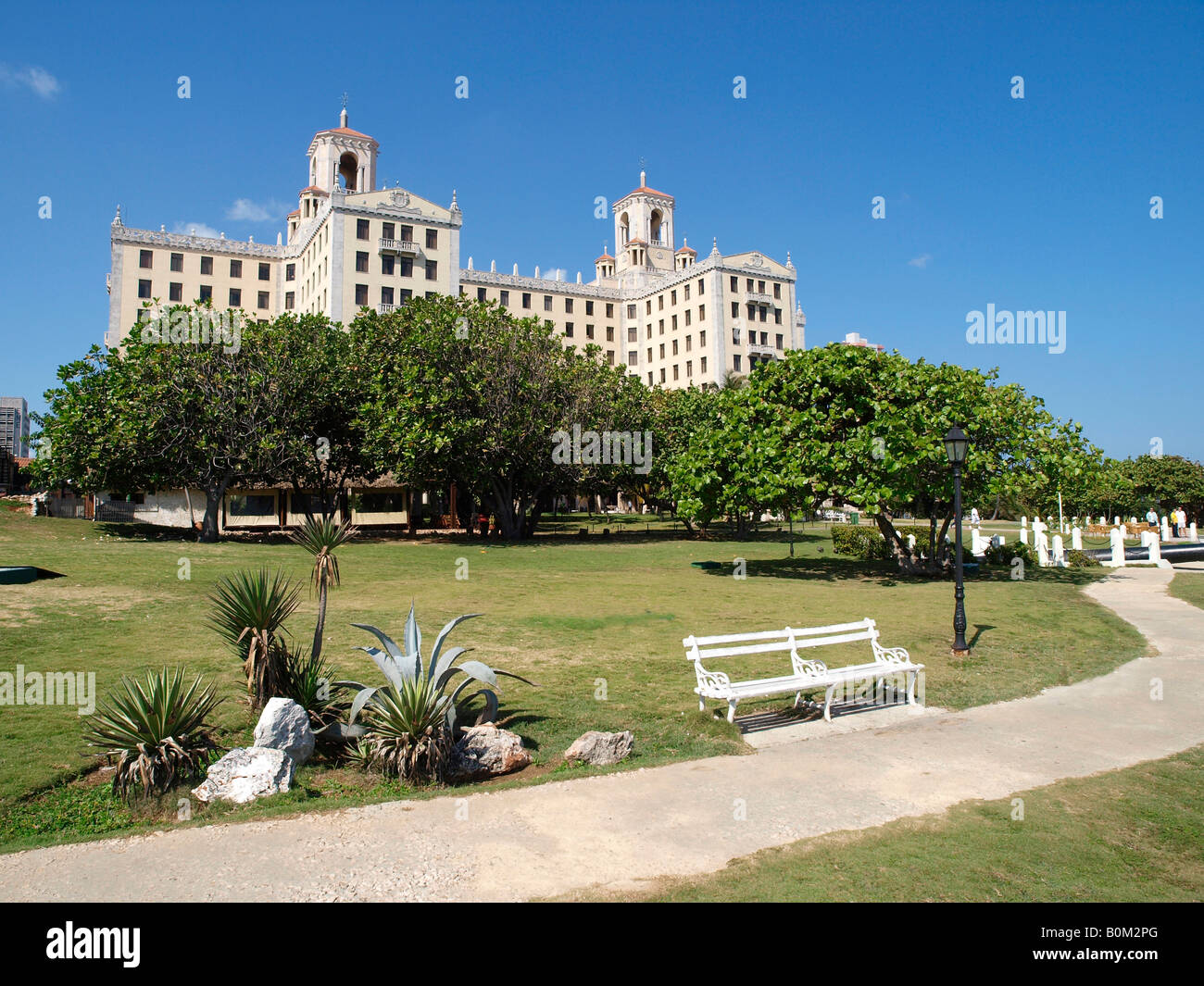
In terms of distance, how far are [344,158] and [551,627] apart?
Result: 7848cm

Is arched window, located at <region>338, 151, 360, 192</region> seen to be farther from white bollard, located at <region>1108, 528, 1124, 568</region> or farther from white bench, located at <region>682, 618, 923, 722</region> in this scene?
white bench, located at <region>682, 618, 923, 722</region>

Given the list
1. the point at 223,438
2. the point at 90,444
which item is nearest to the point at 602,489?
the point at 223,438

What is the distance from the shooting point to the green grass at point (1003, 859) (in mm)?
4961

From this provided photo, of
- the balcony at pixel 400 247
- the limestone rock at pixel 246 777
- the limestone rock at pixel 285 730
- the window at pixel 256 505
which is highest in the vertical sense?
the balcony at pixel 400 247

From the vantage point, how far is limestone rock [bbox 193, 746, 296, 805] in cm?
677

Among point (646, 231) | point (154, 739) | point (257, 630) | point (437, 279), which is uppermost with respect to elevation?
point (646, 231)

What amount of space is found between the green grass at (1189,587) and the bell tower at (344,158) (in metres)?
74.1

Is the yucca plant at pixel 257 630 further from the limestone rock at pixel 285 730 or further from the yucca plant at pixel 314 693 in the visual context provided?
the limestone rock at pixel 285 730

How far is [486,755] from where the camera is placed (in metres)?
7.73

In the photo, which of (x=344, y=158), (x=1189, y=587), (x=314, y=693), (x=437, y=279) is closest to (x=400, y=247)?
(x=437, y=279)

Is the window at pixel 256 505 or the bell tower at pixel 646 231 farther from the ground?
the bell tower at pixel 646 231

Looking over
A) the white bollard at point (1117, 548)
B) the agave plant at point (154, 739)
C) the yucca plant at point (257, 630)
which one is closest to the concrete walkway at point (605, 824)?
the agave plant at point (154, 739)

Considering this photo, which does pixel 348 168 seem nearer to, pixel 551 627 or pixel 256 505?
pixel 256 505
